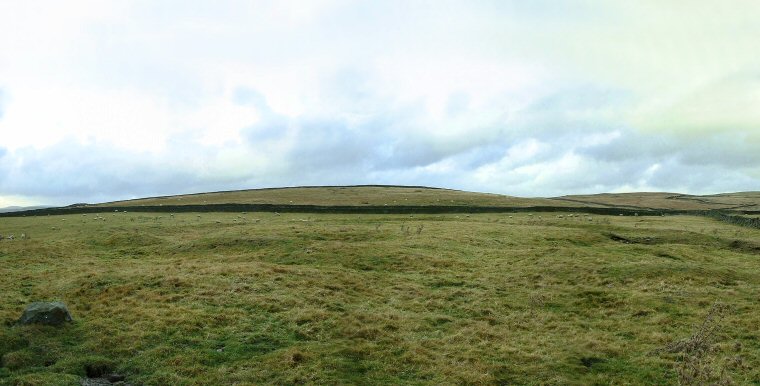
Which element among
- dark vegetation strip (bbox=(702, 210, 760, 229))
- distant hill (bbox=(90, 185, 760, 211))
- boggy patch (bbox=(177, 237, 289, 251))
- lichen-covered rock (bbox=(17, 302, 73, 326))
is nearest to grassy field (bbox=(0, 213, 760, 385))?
boggy patch (bbox=(177, 237, 289, 251))

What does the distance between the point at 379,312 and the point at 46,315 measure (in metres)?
13.6

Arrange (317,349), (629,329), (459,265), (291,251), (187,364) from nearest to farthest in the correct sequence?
(187,364) < (317,349) < (629,329) < (459,265) < (291,251)

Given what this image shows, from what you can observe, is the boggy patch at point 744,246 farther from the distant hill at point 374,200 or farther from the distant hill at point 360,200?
the distant hill at point 360,200

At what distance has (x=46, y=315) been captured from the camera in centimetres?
1978

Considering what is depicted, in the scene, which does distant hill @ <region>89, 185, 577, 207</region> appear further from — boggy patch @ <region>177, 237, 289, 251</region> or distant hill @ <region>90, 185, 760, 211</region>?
boggy patch @ <region>177, 237, 289, 251</region>

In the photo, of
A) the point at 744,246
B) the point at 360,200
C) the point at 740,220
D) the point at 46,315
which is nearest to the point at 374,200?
the point at 360,200

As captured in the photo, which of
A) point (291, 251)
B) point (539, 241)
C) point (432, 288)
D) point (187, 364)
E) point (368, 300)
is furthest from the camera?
point (539, 241)

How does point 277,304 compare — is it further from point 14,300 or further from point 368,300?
point 14,300

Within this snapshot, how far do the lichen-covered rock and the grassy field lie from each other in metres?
0.58

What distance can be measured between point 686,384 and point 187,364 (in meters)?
15.8

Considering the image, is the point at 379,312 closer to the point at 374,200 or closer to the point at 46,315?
the point at 46,315

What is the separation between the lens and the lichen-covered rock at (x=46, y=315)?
772 inches

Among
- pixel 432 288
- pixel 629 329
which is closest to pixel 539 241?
pixel 432 288

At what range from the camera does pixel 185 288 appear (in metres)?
25.8
